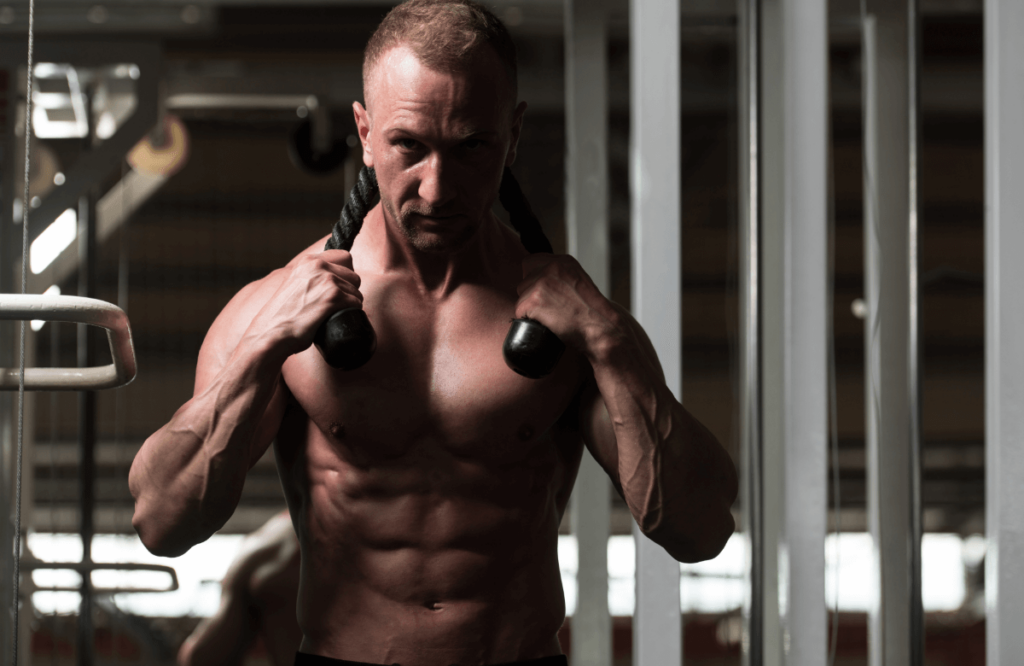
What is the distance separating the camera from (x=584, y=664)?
176cm

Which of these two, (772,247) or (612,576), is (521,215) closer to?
(772,247)

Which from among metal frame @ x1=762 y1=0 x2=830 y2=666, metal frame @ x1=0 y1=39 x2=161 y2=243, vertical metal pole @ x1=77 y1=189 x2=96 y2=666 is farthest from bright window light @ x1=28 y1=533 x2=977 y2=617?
metal frame @ x1=0 y1=39 x2=161 y2=243

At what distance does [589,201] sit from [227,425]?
43.0 inches

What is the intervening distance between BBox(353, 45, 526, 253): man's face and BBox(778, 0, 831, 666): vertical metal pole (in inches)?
29.2

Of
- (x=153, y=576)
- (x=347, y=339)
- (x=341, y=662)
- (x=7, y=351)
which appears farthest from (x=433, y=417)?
(x=153, y=576)

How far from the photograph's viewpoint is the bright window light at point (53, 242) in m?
1.97

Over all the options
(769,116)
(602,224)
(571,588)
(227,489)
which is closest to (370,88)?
(227,489)

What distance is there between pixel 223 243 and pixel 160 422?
109cm

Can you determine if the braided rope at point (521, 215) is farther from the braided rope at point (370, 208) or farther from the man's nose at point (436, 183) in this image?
the man's nose at point (436, 183)

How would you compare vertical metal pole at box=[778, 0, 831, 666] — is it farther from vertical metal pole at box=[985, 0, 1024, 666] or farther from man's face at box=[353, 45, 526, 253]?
man's face at box=[353, 45, 526, 253]

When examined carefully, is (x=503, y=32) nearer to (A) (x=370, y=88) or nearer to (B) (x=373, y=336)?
(A) (x=370, y=88)

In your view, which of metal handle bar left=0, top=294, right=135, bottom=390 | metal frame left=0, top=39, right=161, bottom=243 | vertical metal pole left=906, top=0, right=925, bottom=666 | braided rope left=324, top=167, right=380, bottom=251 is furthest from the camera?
metal frame left=0, top=39, right=161, bottom=243

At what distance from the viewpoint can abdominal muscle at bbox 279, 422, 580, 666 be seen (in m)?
0.85

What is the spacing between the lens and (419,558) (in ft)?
2.79
